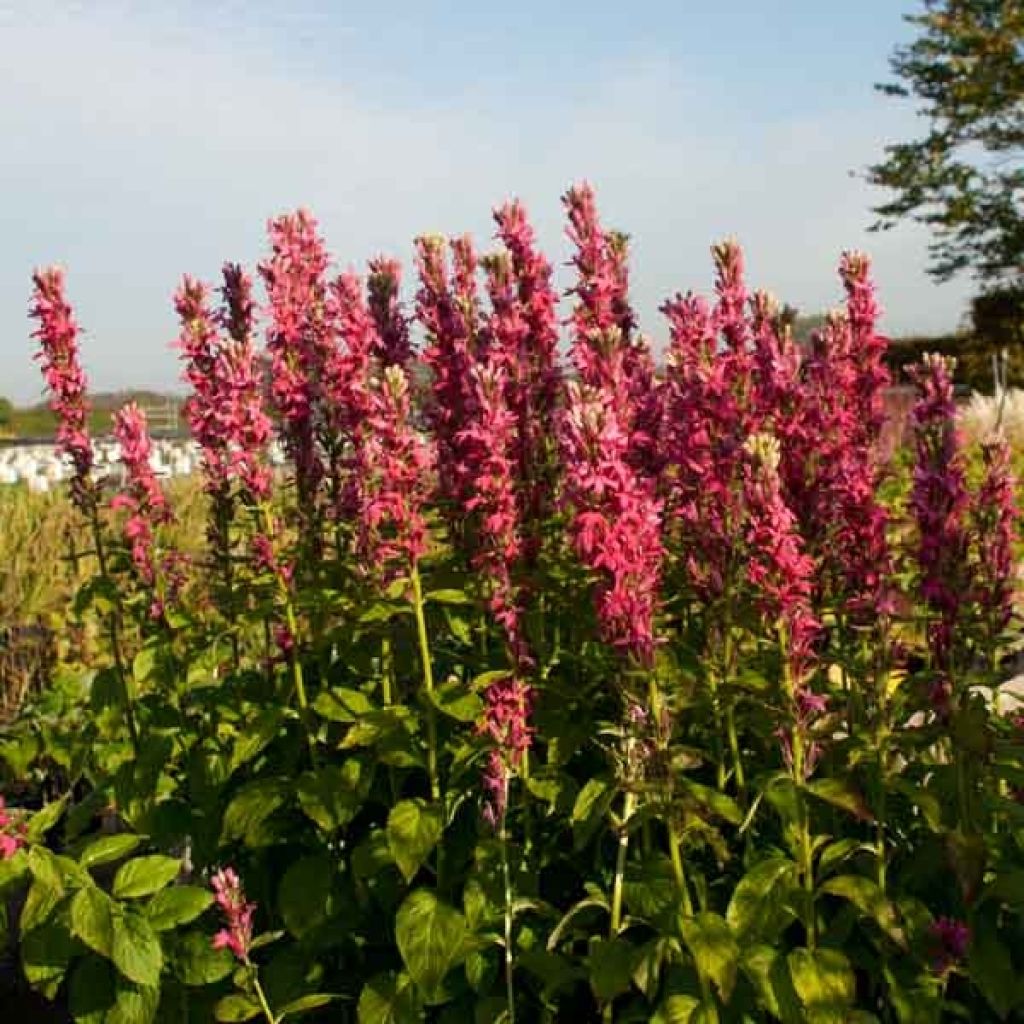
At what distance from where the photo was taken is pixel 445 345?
365 cm

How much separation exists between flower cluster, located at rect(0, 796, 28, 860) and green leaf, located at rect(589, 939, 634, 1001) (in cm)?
149

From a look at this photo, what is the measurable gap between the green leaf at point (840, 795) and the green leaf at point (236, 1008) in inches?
63.5

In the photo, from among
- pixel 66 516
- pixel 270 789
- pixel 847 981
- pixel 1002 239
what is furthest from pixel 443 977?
pixel 1002 239

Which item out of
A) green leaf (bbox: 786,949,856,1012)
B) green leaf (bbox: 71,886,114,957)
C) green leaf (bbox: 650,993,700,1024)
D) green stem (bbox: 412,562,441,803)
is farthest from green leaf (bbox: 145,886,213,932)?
green leaf (bbox: 786,949,856,1012)

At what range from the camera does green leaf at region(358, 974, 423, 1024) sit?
124 inches

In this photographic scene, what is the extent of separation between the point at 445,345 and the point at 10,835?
180 cm

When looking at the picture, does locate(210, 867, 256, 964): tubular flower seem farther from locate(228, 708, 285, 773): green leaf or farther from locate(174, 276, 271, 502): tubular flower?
locate(174, 276, 271, 502): tubular flower

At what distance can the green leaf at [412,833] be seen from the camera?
308 centimetres

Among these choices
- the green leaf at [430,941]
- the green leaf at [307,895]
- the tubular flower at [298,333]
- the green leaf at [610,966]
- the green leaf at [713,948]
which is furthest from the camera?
the tubular flower at [298,333]

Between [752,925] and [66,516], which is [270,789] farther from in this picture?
[66,516]

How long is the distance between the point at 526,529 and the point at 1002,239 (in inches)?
1215

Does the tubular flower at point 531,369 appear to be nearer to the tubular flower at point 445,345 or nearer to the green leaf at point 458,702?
the tubular flower at point 445,345

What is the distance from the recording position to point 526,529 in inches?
145

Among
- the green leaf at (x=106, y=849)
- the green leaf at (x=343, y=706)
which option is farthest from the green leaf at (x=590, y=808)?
the green leaf at (x=106, y=849)
